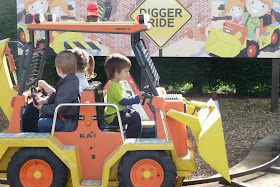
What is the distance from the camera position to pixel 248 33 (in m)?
8.97

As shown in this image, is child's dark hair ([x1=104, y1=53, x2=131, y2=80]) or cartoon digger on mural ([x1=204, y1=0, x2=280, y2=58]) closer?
child's dark hair ([x1=104, y1=53, x2=131, y2=80])

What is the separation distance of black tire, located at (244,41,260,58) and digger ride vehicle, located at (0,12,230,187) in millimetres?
4782

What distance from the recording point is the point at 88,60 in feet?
15.4

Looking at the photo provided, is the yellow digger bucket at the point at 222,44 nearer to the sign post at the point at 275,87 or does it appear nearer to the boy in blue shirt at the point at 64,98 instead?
the sign post at the point at 275,87

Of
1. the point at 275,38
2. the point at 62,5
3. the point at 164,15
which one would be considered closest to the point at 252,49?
the point at 275,38

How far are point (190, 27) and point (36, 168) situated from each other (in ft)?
17.5

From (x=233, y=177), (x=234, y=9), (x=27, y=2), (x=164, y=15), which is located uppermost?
(x=27, y=2)

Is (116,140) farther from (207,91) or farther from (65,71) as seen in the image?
(207,91)

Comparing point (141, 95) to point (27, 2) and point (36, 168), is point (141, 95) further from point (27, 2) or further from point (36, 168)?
point (27, 2)

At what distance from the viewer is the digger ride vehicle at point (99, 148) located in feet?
13.8

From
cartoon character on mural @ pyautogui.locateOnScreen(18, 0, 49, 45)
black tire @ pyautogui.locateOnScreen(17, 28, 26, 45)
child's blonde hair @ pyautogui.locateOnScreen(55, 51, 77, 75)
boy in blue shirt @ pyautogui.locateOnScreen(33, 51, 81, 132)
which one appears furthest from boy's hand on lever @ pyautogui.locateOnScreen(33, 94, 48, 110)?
black tire @ pyautogui.locateOnScreen(17, 28, 26, 45)

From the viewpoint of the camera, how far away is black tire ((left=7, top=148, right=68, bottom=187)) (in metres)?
4.23

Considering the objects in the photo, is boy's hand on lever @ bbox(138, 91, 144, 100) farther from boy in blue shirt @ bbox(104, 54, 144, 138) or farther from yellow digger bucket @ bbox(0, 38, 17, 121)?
yellow digger bucket @ bbox(0, 38, 17, 121)

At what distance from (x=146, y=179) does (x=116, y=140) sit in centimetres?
44
